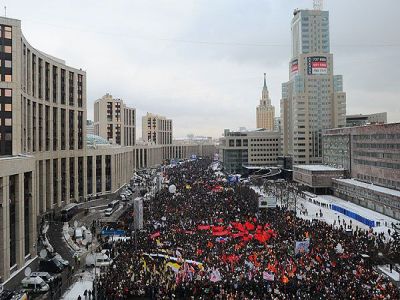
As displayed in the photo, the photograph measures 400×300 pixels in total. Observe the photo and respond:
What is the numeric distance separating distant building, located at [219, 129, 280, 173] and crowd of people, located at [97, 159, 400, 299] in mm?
68955

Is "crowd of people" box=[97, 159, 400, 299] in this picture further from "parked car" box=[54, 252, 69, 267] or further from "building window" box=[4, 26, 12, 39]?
"building window" box=[4, 26, 12, 39]

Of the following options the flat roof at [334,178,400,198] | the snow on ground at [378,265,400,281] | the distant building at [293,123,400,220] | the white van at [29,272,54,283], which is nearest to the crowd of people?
the snow on ground at [378,265,400,281]

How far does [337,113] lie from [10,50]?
7593cm

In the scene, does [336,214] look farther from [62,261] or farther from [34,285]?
[34,285]

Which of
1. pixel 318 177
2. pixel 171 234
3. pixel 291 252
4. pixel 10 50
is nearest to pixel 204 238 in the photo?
pixel 171 234

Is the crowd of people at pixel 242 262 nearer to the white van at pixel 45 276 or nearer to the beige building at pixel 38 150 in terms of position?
the white van at pixel 45 276

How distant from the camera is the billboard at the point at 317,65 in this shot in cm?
9162

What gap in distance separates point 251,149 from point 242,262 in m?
84.6

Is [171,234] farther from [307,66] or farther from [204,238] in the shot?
[307,66]

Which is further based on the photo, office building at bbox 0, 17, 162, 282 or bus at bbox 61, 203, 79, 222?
bus at bbox 61, 203, 79, 222

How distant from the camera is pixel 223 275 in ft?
76.9

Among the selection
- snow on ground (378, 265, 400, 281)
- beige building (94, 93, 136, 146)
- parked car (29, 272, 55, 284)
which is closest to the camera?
parked car (29, 272, 55, 284)

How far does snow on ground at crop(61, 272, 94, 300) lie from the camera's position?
22.2m

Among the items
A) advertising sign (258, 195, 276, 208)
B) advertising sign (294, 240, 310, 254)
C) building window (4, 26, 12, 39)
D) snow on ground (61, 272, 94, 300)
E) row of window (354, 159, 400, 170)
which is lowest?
snow on ground (61, 272, 94, 300)
